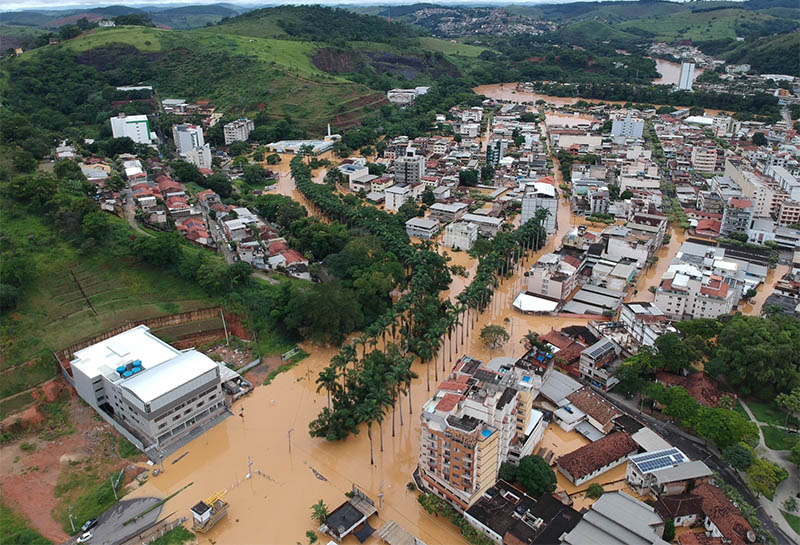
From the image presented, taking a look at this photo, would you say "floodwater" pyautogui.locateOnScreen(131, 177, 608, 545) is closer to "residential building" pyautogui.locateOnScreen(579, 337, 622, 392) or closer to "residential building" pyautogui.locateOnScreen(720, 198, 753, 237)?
"residential building" pyautogui.locateOnScreen(579, 337, 622, 392)

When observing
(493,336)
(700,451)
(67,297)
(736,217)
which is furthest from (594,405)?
(736,217)

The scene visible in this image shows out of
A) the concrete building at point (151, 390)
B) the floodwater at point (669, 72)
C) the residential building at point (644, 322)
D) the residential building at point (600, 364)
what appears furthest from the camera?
the floodwater at point (669, 72)

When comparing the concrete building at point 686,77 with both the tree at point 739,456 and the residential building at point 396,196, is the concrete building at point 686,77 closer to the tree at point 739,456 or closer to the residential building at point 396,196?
the residential building at point 396,196

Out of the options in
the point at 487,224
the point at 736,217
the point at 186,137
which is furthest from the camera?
the point at 186,137

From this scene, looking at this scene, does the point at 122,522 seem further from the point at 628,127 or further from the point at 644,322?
the point at 628,127

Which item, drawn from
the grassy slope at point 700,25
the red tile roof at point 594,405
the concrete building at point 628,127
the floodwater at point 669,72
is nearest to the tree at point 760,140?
the concrete building at point 628,127

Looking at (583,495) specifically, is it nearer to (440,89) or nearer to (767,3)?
(440,89)
